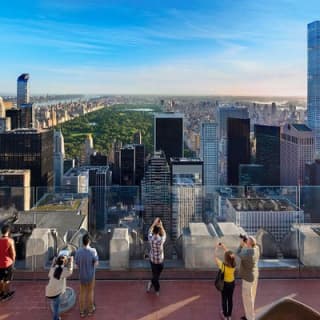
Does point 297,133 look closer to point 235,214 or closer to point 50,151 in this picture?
point 50,151

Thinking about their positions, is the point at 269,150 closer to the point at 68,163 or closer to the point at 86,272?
the point at 68,163

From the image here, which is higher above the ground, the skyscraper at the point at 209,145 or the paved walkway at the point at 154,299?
the skyscraper at the point at 209,145

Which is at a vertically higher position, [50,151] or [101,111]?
[101,111]

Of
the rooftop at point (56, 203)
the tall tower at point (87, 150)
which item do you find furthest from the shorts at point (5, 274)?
the tall tower at point (87, 150)

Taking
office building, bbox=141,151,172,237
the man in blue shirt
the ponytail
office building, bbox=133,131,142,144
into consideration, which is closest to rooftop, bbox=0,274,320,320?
the man in blue shirt

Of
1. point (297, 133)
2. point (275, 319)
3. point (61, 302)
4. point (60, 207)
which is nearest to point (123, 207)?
point (60, 207)

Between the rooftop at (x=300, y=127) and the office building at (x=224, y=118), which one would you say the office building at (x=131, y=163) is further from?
the rooftop at (x=300, y=127)

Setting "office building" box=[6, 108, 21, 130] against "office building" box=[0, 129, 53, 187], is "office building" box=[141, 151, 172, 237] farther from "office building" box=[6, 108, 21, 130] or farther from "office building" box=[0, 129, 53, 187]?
"office building" box=[6, 108, 21, 130]
